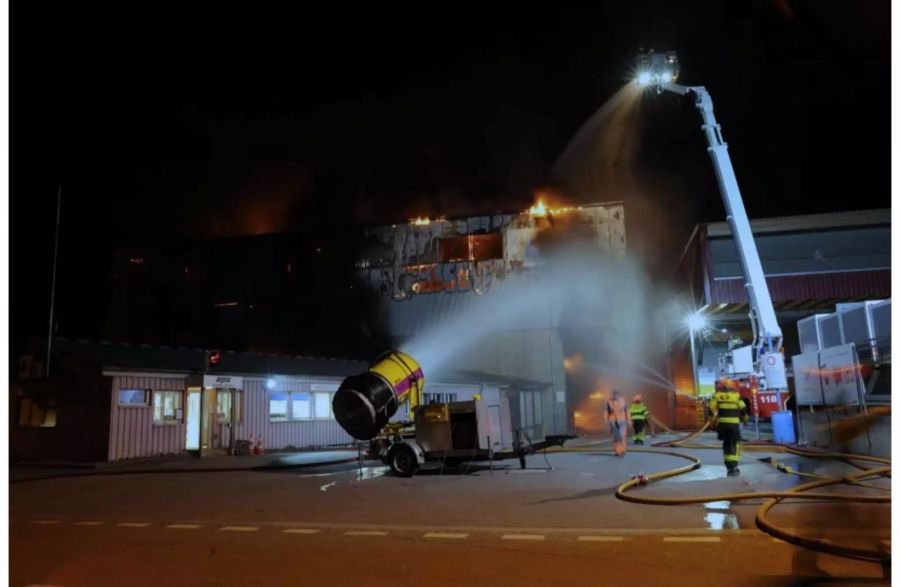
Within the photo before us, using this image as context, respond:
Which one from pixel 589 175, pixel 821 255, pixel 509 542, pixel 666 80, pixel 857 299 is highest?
pixel 589 175

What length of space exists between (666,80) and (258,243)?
26.0 metres

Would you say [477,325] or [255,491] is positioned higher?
[477,325]

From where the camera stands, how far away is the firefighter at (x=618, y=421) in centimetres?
1477

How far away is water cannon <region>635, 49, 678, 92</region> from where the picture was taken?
1535 cm

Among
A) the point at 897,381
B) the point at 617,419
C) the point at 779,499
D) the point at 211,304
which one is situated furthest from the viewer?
the point at 211,304

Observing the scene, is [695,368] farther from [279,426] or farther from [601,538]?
[601,538]

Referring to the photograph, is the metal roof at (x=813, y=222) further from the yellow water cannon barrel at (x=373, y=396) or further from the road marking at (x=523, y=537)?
the road marking at (x=523, y=537)

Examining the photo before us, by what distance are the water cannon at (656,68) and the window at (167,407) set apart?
14.6 meters

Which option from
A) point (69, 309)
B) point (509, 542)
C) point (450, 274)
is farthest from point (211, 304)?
point (509, 542)

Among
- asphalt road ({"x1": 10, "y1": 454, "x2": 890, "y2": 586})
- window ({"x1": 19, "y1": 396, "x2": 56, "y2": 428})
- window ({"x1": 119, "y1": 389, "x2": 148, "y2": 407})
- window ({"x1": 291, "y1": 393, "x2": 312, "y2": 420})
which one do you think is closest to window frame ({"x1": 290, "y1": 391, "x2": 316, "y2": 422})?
window ({"x1": 291, "y1": 393, "x2": 312, "y2": 420})

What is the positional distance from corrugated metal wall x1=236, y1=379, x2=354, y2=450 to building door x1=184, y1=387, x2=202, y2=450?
1120mm

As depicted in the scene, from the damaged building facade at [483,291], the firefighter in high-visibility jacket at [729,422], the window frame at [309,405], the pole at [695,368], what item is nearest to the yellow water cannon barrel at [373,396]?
the firefighter in high-visibility jacket at [729,422]

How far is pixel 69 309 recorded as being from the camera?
3438cm

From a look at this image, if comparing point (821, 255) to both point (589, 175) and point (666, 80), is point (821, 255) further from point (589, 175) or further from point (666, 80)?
point (666, 80)
